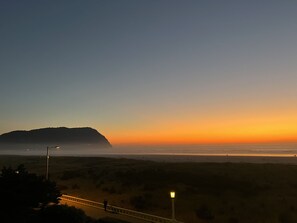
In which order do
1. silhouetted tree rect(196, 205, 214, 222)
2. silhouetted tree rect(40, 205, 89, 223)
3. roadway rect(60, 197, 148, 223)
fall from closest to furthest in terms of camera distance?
1. silhouetted tree rect(40, 205, 89, 223)
2. roadway rect(60, 197, 148, 223)
3. silhouetted tree rect(196, 205, 214, 222)

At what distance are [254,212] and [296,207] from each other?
14.3 feet

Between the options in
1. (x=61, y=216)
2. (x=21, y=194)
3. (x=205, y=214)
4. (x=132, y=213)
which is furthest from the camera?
(x=205, y=214)

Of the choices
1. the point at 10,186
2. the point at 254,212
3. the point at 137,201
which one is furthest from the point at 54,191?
the point at 254,212

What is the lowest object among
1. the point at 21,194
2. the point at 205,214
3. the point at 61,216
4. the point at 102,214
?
the point at 205,214

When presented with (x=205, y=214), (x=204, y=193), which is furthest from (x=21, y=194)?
(x=204, y=193)

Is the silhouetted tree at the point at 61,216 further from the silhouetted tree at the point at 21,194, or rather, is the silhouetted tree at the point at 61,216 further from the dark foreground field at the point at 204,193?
the dark foreground field at the point at 204,193

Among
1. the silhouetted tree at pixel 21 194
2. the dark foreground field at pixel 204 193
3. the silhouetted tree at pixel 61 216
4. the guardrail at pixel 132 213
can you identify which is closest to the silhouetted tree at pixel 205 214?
the dark foreground field at pixel 204 193

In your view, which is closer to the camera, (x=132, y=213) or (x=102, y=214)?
(x=132, y=213)

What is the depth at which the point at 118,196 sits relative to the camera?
38.4 m

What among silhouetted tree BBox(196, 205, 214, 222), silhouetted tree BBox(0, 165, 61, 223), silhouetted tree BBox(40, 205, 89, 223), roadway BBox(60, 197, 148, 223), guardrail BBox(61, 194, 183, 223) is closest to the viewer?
silhouetted tree BBox(0, 165, 61, 223)

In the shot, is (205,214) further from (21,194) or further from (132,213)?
(21,194)

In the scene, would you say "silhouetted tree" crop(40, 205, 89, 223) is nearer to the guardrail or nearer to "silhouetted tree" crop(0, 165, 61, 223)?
"silhouetted tree" crop(0, 165, 61, 223)

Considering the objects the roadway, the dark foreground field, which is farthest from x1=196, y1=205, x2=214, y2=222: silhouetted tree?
the roadway

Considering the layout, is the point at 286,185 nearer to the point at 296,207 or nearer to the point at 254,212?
the point at 296,207
